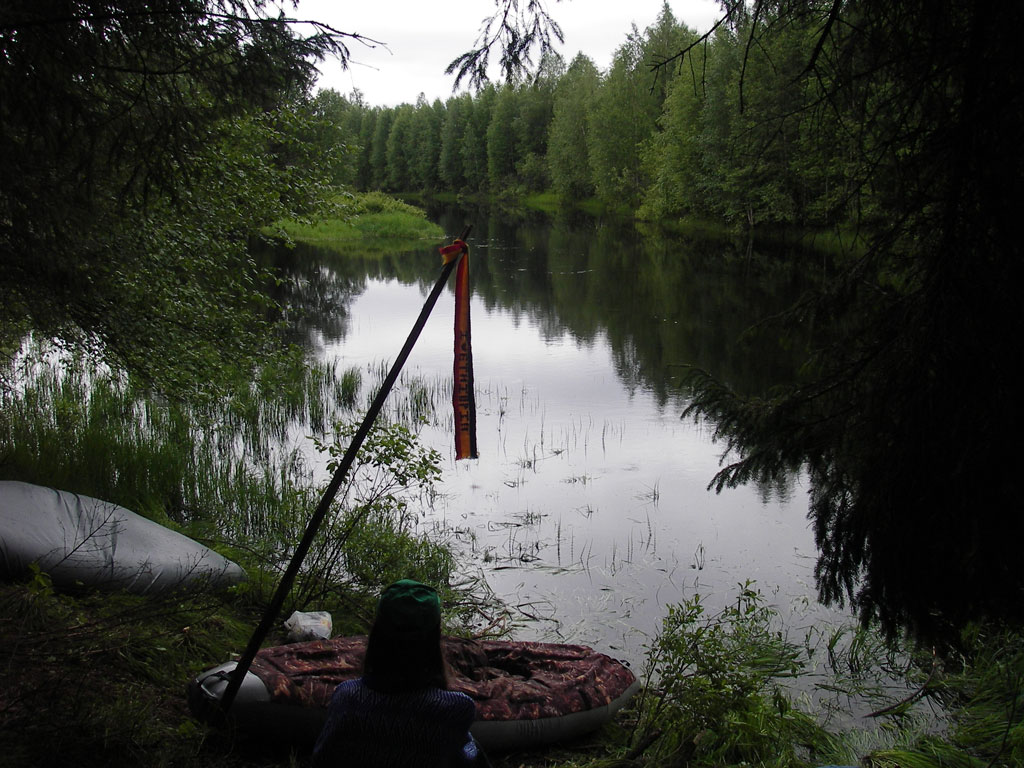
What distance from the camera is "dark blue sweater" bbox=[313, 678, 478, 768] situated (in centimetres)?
249

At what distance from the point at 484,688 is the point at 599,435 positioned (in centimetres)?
663

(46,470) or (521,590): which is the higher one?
(46,470)

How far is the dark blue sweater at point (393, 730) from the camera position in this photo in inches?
98.0

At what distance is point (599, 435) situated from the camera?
10797mm

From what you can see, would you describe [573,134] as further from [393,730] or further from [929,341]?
[393,730]

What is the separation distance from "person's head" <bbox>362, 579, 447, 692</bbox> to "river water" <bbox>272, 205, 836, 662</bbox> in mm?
1990

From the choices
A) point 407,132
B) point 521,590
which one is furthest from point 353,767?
point 407,132

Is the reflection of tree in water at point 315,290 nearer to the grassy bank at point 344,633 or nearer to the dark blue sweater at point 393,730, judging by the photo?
the grassy bank at point 344,633

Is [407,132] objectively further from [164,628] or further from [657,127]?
[164,628]

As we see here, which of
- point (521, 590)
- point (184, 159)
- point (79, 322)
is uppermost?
point (184, 159)

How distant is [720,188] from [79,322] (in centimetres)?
3365

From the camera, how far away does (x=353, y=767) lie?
2.50 meters

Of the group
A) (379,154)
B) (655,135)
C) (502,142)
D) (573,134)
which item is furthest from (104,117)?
(379,154)

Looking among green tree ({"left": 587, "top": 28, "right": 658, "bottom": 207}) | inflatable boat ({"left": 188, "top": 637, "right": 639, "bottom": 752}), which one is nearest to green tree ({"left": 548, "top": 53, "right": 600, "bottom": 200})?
green tree ({"left": 587, "top": 28, "right": 658, "bottom": 207})
